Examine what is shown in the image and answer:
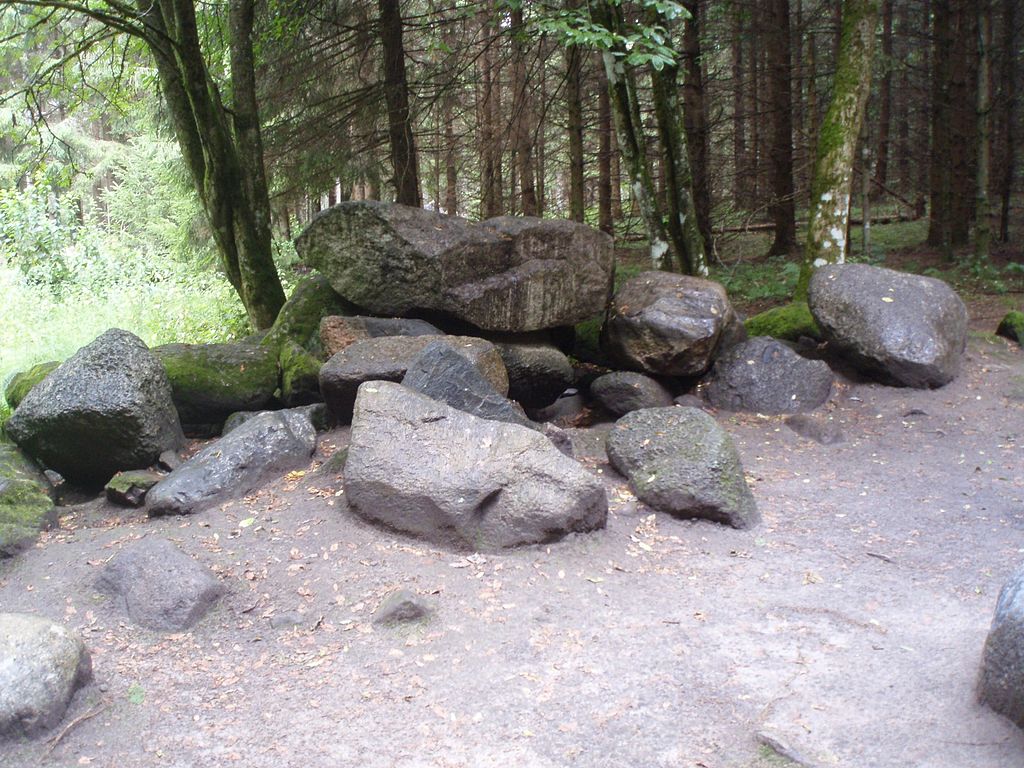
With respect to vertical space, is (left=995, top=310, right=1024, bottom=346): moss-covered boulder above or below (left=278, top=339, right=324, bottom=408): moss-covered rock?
below

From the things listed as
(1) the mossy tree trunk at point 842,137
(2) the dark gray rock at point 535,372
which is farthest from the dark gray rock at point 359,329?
(1) the mossy tree trunk at point 842,137

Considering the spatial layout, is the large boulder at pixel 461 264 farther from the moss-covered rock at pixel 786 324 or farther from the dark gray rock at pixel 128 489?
the dark gray rock at pixel 128 489

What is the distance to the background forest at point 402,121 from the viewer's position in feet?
30.9

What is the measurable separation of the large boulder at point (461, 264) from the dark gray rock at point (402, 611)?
3872 mm

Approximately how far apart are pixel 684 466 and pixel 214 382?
413 centimetres

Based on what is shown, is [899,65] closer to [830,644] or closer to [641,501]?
[641,501]

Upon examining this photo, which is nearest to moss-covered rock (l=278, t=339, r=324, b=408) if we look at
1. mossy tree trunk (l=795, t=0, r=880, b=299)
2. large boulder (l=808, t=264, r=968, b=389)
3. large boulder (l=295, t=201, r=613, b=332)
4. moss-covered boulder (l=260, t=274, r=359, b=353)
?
moss-covered boulder (l=260, t=274, r=359, b=353)

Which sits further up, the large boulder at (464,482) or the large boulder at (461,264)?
the large boulder at (461,264)

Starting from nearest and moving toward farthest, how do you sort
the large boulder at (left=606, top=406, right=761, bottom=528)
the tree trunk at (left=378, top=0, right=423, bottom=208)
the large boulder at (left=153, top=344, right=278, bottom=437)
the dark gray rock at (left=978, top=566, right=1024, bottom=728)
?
the dark gray rock at (left=978, top=566, right=1024, bottom=728), the large boulder at (left=606, top=406, right=761, bottom=528), the large boulder at (left=153, top=344, right=278, bottom=437), the tree trunk at (left=378, top=0, right=423, bottom=208)

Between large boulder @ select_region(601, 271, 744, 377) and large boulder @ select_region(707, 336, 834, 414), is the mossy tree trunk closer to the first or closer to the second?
large boulder @ select_region(707, 336, 834, 414)

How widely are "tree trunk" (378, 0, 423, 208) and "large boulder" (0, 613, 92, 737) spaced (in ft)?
25.4

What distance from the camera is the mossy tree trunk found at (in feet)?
30.5

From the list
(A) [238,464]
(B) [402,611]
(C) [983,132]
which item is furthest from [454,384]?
Answer: (C) [983,132]

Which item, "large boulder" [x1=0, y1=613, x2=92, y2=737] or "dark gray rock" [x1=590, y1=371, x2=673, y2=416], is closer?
"large boulder" [x1=0, y1=613, x2=92, y2=737]
